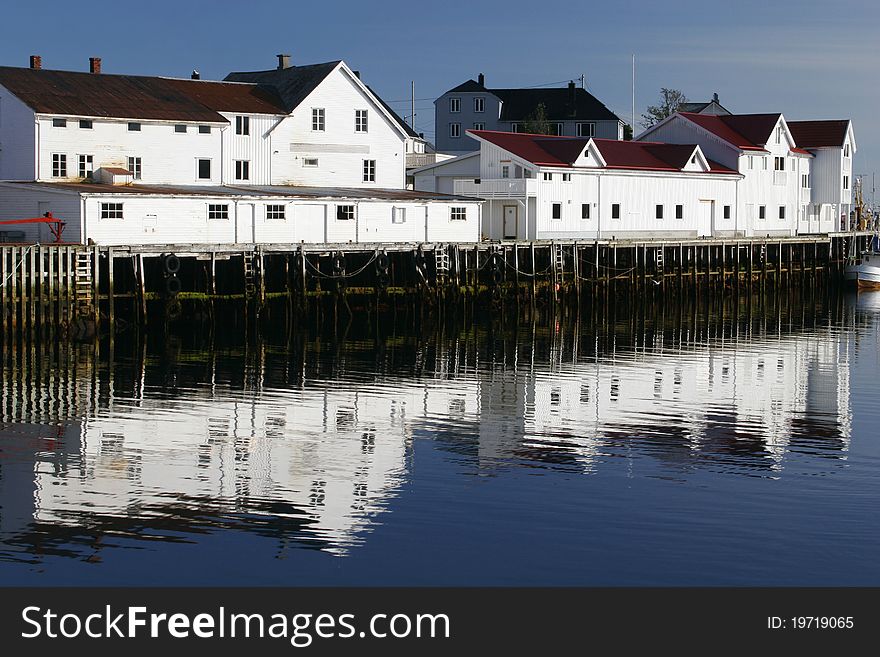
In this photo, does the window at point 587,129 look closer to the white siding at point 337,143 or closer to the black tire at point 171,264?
the white siding at point 337,143

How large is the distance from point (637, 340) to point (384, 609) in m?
34.1

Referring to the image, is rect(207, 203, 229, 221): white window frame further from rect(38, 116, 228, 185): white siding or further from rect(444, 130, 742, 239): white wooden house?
rect(444, 130, 742, 239): white wooden house

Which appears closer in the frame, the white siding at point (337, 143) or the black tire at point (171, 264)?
the black tire at point (171, 264)

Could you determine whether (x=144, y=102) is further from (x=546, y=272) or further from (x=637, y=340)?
(x=637, y=340)

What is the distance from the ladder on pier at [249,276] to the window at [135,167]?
8122 mm

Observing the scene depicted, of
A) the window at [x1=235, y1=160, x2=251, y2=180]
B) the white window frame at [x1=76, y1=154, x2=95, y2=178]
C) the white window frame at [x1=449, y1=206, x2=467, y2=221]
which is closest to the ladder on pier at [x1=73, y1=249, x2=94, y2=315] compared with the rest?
the white window frame at [x1=76, y1=154, x2=95, y2=178]

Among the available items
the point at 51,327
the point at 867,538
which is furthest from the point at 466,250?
the point at 867,538

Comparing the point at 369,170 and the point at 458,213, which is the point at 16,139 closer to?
the point at 369,170

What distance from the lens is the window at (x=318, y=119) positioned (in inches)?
2532

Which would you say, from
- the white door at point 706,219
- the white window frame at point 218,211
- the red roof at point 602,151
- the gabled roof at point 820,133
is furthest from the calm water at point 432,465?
the gabled roof at point 820,133

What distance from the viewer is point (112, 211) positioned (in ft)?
164

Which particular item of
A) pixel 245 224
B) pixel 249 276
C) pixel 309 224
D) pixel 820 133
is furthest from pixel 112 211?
pixel 820 133

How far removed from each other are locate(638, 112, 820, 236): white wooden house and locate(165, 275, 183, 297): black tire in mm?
42968

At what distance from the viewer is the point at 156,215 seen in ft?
169
